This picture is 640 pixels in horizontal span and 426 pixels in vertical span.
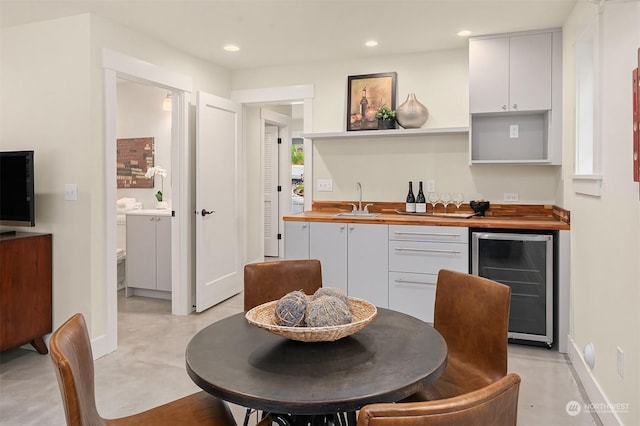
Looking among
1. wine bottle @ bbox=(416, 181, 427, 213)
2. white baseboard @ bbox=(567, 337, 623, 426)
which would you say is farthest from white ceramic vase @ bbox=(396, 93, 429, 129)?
white baseboard @ bbox=(567, 337, 623, 426)

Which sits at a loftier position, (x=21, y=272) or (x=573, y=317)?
(x=21, y=272)

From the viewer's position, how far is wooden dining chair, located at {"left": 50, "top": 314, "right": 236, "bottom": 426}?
112 cm

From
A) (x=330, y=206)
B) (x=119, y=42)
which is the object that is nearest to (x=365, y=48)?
(x=330, y=206)

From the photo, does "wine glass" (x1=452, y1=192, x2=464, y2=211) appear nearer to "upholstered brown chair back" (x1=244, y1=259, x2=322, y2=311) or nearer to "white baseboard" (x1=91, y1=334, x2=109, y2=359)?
"upholstered brown chair back" (x1=244, y1=259, x2=322, y2=311)

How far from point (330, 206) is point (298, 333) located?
3199 mm

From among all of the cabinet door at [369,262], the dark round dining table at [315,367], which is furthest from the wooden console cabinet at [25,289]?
the cabinet door at [369,262]

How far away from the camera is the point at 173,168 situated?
4129 mm

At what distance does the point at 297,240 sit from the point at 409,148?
1.36m

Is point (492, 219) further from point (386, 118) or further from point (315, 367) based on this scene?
point (315, 367)

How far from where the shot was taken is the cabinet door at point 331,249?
3.81 metres

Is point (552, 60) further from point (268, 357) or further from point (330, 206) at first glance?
point (268, 357)

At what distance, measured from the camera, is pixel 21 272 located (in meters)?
3.08

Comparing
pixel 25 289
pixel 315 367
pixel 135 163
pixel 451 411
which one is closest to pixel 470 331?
pixel 315 367

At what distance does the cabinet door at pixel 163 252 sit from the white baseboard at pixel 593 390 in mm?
3679
